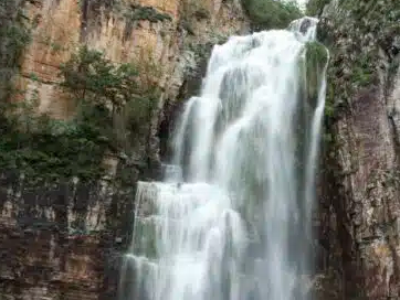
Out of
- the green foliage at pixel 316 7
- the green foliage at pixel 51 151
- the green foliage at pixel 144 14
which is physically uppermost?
the green foliage at pixel 316 7

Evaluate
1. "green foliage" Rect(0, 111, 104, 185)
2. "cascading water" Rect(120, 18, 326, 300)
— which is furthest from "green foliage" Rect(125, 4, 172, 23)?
"green foliage" Rect(0, 111, 104, 185)

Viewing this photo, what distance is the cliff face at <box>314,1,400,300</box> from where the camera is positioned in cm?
1334

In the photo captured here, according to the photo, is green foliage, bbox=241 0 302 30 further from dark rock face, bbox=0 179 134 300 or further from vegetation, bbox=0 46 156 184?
dark rock face, bbox=0 179 134 300

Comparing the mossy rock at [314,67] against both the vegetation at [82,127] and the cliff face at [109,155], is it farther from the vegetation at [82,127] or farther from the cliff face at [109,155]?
the vegetation at [82,127]

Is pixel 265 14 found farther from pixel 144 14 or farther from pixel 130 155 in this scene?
pixel 130 155

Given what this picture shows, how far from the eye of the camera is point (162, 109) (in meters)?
17.5

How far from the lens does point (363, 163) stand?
46.9 ft

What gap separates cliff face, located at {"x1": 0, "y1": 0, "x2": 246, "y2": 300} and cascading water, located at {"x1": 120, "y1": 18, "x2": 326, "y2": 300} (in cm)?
73

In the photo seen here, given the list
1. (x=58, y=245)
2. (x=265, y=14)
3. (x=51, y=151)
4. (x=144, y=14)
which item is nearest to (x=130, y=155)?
(x=51, y=151)

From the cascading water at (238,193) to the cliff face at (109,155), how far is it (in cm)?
73

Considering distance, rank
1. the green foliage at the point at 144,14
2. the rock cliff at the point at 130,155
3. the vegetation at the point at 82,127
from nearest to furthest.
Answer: the rock cliff at the point at 130,155 < the vegetation at the point at 82,127 < the green foliage at the point at 144,14

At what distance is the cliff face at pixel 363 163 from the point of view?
1334cm

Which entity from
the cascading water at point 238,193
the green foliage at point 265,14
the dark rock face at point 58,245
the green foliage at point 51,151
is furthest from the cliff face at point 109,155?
the cascading water at point 238,193

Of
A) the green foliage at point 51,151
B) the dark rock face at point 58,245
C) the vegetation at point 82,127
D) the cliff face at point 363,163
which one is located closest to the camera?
the dark rock face at point 58,245
